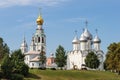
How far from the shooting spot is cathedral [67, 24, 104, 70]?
143 meters

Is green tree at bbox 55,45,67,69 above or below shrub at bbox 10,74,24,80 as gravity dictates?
above

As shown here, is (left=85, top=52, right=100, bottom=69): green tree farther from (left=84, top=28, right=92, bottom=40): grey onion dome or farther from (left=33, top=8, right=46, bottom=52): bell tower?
Answer: (left=33, top=8, right=46, bottom=52): bell tower

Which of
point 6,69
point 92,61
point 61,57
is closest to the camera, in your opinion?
point 6,69

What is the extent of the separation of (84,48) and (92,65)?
1410 centimetres

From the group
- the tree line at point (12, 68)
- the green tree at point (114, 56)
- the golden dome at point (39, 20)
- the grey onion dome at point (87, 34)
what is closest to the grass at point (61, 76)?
the tree line at point (12, 68)

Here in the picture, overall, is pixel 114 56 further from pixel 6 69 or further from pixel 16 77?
pixel 16 77

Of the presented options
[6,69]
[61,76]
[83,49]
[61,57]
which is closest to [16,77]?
[6,69]

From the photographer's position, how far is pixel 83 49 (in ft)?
476

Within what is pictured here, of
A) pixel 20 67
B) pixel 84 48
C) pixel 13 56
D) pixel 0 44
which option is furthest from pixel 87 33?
pixel 20 67

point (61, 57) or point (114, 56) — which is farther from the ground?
point (61, 57)

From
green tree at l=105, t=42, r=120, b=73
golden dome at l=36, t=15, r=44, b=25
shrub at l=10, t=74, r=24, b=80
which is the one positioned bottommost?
shrub at l=10, t=74, r=24, b=80

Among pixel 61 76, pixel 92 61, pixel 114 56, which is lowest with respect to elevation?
pixel 61 76

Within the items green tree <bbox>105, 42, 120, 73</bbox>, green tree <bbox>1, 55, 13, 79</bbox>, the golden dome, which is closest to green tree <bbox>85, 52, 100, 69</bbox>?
green tree <bbox>105, 42, 120, 73</bbox>

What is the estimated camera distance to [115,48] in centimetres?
10806
